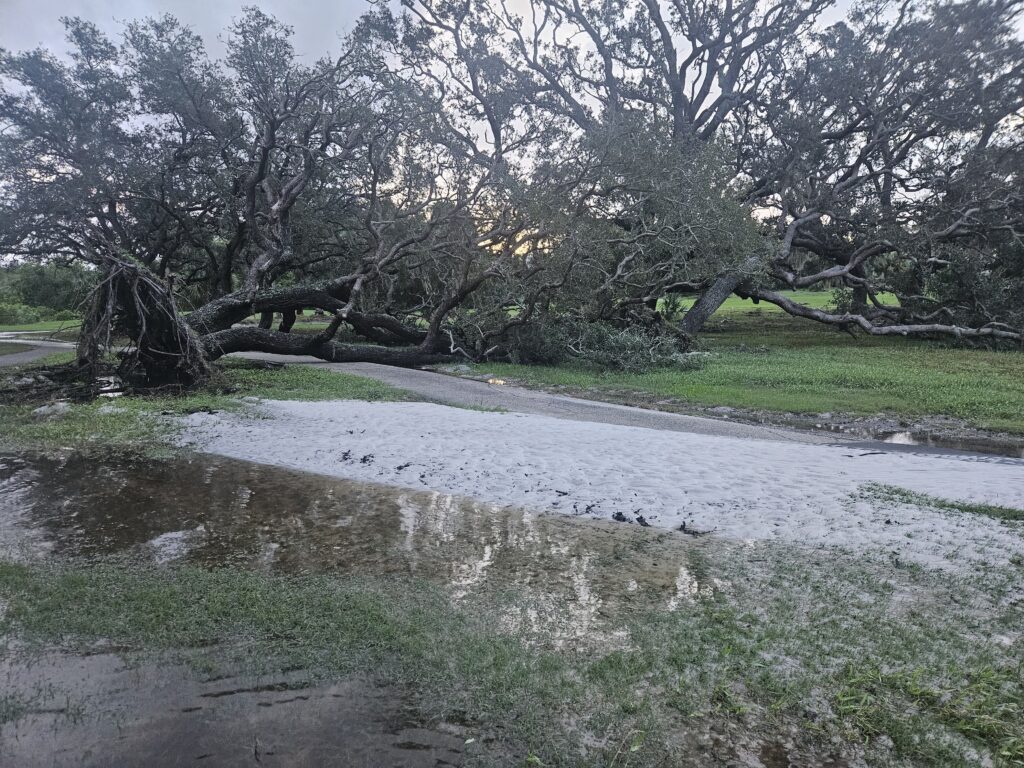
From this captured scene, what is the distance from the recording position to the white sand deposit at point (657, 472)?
19.0ft

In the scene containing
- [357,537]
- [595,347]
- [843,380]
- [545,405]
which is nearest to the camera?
[357,537]

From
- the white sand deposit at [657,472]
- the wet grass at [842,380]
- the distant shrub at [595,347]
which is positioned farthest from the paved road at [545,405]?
the distant shrub at [595,347]

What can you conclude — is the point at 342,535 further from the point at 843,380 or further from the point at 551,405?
the point at 843,380

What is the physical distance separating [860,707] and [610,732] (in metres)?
1.29

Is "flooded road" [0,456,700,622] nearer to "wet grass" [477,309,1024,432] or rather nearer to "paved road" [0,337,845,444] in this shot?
"paved road" [0,337,845,444]

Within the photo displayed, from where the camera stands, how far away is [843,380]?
1449 cm

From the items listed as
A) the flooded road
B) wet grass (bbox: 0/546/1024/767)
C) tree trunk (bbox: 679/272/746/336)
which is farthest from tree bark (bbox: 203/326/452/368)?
wet grass (bbox: 0/546/1024/767)

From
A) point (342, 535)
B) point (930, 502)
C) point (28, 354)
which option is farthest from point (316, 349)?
point (930, 502)

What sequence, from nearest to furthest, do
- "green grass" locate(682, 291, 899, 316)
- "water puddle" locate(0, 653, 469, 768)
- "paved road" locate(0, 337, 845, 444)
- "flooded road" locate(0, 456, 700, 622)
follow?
"water puddle" locate(0, 653, 469, 768), "flooded road" locate(0, 456, 700, 622), "paved road" locate(0, 337, 845, 444), "green grass" locate(682, 291, 899, 316)

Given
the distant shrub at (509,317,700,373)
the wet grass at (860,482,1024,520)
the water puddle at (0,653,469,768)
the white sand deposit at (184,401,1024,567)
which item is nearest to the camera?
the water puddle at (0,653,469,768)

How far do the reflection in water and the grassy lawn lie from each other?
26.1ft

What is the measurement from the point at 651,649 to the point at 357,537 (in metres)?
2.78

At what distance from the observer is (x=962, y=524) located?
19.2ft

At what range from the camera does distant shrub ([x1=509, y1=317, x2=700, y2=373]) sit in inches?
681
